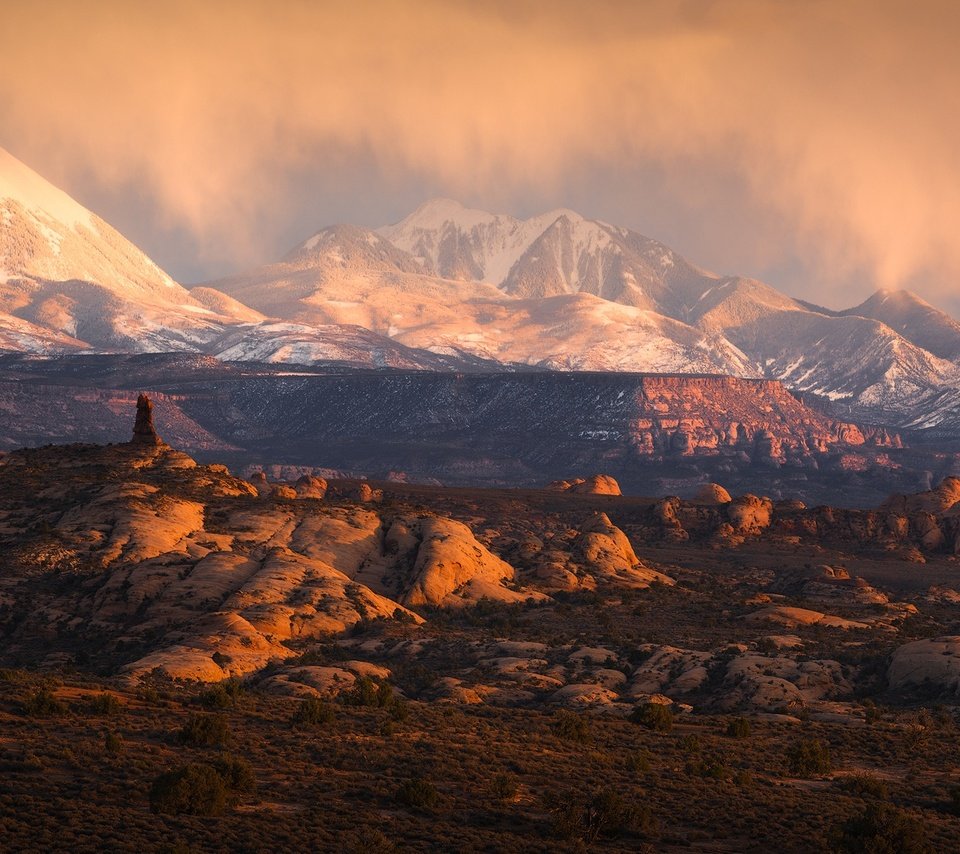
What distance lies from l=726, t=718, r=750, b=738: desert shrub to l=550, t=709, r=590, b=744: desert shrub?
8.34 meters

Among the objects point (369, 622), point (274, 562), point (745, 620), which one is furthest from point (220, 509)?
point (745, 620)

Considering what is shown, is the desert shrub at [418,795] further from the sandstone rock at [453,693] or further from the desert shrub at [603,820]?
the sandstone rock at [453,693]

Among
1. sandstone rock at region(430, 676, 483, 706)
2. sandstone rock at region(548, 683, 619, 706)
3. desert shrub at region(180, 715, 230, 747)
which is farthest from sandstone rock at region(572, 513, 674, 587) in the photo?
desert shrub at region(180, 715, 230, 747)

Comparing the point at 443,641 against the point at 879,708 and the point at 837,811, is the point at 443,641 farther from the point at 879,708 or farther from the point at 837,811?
the point at 837,811

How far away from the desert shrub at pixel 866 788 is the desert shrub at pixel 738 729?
12.7 m

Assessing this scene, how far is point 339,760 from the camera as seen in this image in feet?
215

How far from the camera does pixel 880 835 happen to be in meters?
53.3

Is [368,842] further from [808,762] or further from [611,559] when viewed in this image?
[611,559]

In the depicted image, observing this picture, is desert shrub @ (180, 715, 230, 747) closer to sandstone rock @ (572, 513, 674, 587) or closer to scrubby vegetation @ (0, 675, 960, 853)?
scrubby vegetation @ (0, 675, 960, 853)

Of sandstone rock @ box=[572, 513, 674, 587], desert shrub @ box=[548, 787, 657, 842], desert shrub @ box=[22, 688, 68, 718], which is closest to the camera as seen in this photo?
desert shrub @ box=[548, 787, 657, 842]

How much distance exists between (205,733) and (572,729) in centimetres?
1982

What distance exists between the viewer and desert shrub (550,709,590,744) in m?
75.2

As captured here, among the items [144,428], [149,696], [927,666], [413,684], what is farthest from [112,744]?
[144,428]

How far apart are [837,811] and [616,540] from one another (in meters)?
121
